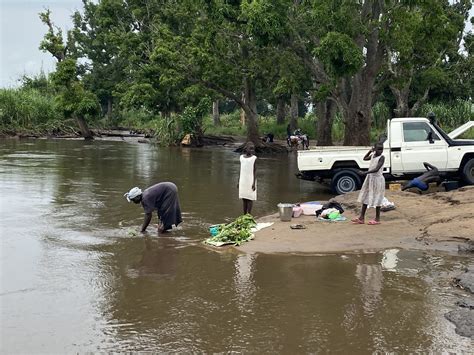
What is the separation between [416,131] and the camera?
14.4 metres

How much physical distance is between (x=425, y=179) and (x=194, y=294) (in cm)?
888

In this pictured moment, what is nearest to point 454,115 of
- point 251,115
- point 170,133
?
point 251,115

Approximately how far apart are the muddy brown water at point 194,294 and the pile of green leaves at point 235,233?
0.39m

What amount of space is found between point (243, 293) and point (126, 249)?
2.93m

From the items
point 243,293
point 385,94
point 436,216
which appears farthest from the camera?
point 385,94

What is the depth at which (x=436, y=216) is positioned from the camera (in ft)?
35.9

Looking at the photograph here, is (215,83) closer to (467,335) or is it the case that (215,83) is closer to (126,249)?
(126,249)

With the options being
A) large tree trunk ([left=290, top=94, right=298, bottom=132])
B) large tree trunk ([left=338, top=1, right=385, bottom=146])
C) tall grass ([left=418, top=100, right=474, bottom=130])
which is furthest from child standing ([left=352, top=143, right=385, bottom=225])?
large tree trunk ([left=290, top=94, right=298, bottom=132])

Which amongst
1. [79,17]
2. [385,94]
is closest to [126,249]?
[385,94]

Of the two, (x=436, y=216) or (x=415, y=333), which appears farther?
(x=436, y=216)

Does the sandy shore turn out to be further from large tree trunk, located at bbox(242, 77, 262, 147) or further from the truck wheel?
large tree trunk, located at bbox(242, 77, 262, 147)

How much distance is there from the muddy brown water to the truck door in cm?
529

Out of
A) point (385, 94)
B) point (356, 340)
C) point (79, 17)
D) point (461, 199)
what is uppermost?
point (79, 17)

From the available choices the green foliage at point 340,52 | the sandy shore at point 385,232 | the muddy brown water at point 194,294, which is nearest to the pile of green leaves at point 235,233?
the sandy shore at point 385,232
